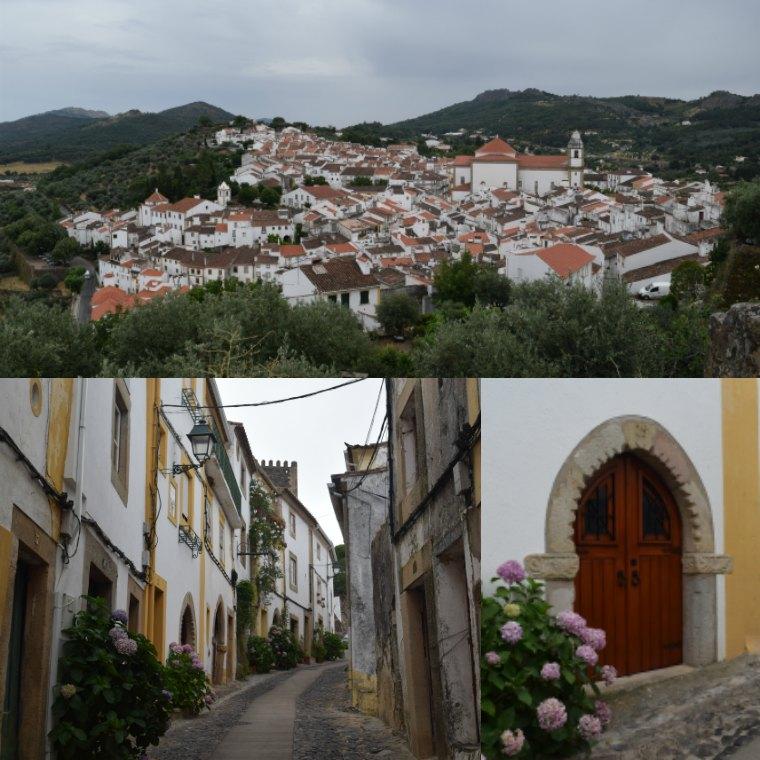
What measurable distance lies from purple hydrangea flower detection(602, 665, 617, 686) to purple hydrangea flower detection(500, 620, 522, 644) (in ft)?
0.97

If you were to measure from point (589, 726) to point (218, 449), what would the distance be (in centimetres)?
138

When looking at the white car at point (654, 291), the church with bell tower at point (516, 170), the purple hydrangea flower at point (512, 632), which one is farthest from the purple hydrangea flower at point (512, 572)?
the church with bell tower at point (516, 170)

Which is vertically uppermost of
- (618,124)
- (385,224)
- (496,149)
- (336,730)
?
(618,124)

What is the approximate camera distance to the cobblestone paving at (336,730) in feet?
9.93

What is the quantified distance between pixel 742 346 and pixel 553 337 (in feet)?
19.6

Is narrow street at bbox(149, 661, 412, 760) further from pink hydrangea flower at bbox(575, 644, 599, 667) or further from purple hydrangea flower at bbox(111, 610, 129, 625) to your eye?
pink hydrangea flower at bbox(575, 644, 599, 667)

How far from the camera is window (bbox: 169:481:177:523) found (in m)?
3.14

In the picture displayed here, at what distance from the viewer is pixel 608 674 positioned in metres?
3.01

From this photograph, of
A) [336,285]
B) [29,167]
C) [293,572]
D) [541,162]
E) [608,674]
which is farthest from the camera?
[29,167]

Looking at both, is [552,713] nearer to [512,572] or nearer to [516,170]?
[512,572]

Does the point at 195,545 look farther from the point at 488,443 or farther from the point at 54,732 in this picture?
the point at 488,443

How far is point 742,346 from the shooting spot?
604 centimetres

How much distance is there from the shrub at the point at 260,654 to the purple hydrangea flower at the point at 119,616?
49 centimetres

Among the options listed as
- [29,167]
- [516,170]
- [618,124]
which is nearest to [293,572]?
[516,170]
